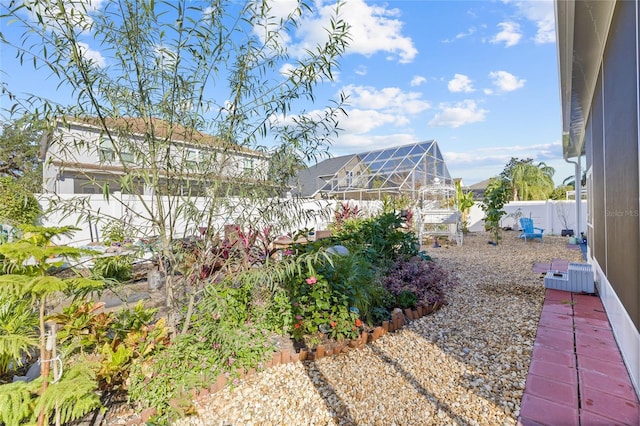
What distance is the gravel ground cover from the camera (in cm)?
207

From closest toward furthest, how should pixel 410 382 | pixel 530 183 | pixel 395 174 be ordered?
pixel 410 382, pixel 395 174, pixel 530 183

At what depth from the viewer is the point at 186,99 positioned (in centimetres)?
222

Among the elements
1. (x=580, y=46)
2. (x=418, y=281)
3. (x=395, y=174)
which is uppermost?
(x=580, y=46)

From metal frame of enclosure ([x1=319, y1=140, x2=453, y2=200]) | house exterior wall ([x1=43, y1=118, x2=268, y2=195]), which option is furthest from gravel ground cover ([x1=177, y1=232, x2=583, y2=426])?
metal frame of enclosure ([x1=319, y1=140, x2=453, y2=200])

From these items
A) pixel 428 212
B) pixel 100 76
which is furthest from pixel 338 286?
pixel 428 212

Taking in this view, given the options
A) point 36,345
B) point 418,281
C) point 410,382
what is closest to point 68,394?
point 36,345

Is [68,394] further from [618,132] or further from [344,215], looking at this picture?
[344,215]

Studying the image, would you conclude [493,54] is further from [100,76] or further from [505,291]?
[100,76]

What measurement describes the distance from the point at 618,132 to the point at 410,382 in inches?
121

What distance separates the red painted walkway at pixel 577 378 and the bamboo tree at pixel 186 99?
225 centimetres

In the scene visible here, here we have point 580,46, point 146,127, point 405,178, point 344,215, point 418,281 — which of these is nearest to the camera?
point 146,127

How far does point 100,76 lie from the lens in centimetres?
205

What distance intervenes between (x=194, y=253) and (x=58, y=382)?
116cm

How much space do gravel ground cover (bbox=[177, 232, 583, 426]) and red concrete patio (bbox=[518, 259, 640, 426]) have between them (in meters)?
0.11
